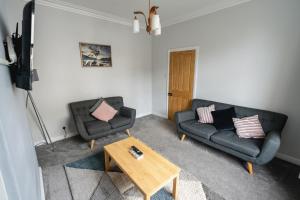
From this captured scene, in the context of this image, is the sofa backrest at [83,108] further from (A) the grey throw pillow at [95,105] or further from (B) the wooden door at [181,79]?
(B) the wooden door at [181,79]

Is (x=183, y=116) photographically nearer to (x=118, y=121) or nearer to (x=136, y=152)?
(x=118, y=121)

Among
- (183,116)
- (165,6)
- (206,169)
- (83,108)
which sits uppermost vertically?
(165,6)

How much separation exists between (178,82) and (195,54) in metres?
0.83

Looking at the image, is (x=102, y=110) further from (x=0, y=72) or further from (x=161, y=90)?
(x=0, y=72)

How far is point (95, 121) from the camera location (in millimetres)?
2947

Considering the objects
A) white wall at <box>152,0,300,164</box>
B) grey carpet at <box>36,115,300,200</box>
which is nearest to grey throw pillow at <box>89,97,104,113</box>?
grey carpet at <box>36,115,300,200</box>

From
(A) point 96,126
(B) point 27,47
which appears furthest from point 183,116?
(B) point 27,47

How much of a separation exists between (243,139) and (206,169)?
77 centimetres

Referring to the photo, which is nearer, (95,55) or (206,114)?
(206,114)

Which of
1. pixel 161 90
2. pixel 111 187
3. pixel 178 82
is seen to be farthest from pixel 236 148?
pixel 161 90

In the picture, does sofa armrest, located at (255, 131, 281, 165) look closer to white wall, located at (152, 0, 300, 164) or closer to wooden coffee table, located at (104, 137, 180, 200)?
white wall, located at (152, 0, 300, 164)

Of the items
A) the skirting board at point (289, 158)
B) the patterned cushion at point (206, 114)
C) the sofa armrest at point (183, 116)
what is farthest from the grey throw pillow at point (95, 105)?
the skirting board at point (289, 158)

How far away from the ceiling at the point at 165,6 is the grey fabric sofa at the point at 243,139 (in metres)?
1.97

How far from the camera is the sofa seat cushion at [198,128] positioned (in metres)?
2.50
